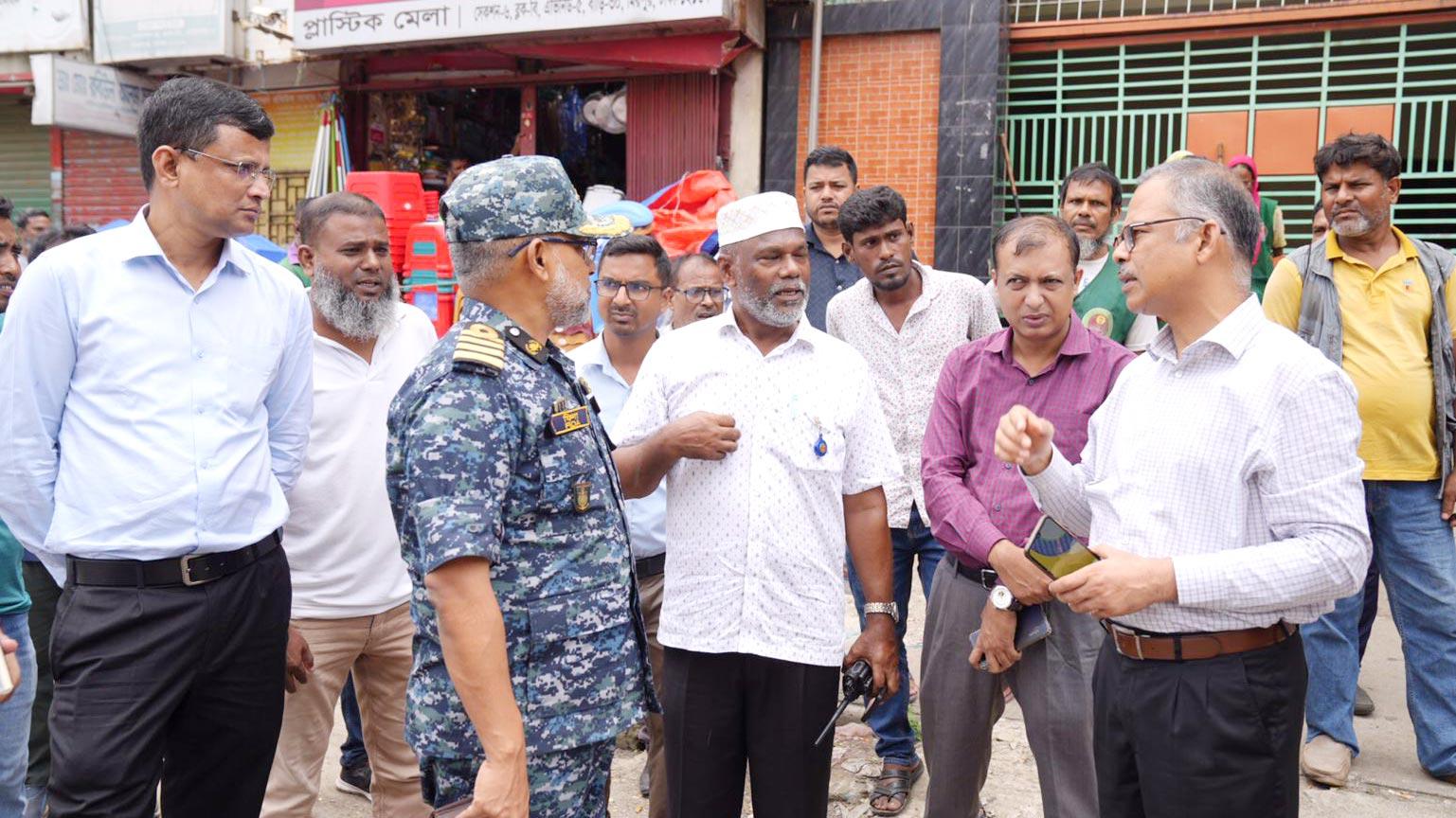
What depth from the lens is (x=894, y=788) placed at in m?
3.95

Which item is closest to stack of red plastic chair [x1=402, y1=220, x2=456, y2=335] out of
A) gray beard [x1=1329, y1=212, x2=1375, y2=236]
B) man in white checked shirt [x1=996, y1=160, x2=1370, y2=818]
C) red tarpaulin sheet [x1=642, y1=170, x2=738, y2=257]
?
red tarpaulin sheet [x1=642, y1=170, x2=738, y2=257]

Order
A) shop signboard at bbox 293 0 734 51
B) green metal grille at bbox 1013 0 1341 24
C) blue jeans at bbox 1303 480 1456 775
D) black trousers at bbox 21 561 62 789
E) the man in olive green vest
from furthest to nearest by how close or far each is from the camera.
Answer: shop signboard at bbox 293 0 734 51, green metal grille at bbox 1013 0 1341 24, the man in olive green vest, blue jeans at bbox 1303 480 1456 775, black trousers at bbox 21 561 62 789

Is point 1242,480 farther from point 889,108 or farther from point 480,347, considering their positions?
point 889,108

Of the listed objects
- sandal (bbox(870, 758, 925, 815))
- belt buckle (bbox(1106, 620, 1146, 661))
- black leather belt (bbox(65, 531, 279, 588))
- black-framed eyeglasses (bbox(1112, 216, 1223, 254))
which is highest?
black-framed eyeglasses (bbox(1112, 216, 1223, 254))

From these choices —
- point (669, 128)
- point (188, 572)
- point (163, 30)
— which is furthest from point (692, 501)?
point (163, 30)

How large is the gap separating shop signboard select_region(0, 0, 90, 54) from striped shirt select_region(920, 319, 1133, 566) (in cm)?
1208

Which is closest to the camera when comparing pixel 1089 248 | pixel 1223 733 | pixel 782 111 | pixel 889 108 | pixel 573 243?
pixel 1223 733

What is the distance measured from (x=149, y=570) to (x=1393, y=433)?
427 centimetres

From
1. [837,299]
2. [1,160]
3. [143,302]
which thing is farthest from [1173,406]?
[1,160]

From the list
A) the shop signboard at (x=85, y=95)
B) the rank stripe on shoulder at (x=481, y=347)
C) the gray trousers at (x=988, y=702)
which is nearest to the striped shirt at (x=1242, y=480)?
the gray trousers at (x=988, y=702)

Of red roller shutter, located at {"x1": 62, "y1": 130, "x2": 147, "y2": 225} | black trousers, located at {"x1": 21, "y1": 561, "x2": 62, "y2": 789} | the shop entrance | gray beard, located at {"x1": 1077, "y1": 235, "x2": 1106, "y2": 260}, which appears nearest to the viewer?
black trousers, located at {"x1": 21, "y1": 561, "x2": 62, "y2": 789}

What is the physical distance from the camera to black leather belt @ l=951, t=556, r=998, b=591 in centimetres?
312

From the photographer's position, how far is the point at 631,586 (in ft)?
7.72

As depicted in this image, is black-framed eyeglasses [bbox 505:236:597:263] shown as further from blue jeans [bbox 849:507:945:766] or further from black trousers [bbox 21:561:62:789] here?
black trousers [bbox 21:561:62:789]
